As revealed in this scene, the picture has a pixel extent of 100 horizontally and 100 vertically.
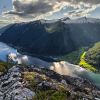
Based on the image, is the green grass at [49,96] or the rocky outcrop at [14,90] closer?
the green grass at [49,96]

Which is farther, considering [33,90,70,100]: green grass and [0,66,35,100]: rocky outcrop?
[0,66,35,100]: rocky outcrop

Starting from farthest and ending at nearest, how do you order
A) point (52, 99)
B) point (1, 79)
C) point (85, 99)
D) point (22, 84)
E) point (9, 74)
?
point (9, 74)
point (1, 79)
point (22, 84)
point (85, 99)
point (52, 99)

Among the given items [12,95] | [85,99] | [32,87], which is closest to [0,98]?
[12,95]

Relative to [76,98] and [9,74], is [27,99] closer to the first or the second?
[76,98]

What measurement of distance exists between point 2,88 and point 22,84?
1050cm

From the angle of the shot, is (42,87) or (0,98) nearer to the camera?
(0,98)

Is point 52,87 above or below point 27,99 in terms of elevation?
below

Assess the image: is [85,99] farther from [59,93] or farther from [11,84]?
[11,84]

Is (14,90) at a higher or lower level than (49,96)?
lower

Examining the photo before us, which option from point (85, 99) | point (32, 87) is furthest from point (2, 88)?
point (85, 99)

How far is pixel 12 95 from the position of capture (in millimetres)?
123125

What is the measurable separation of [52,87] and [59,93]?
50.8ft

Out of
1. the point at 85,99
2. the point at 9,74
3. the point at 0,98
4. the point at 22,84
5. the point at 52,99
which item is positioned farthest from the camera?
the point at 9,74

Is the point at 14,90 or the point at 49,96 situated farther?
the point at 14,90
